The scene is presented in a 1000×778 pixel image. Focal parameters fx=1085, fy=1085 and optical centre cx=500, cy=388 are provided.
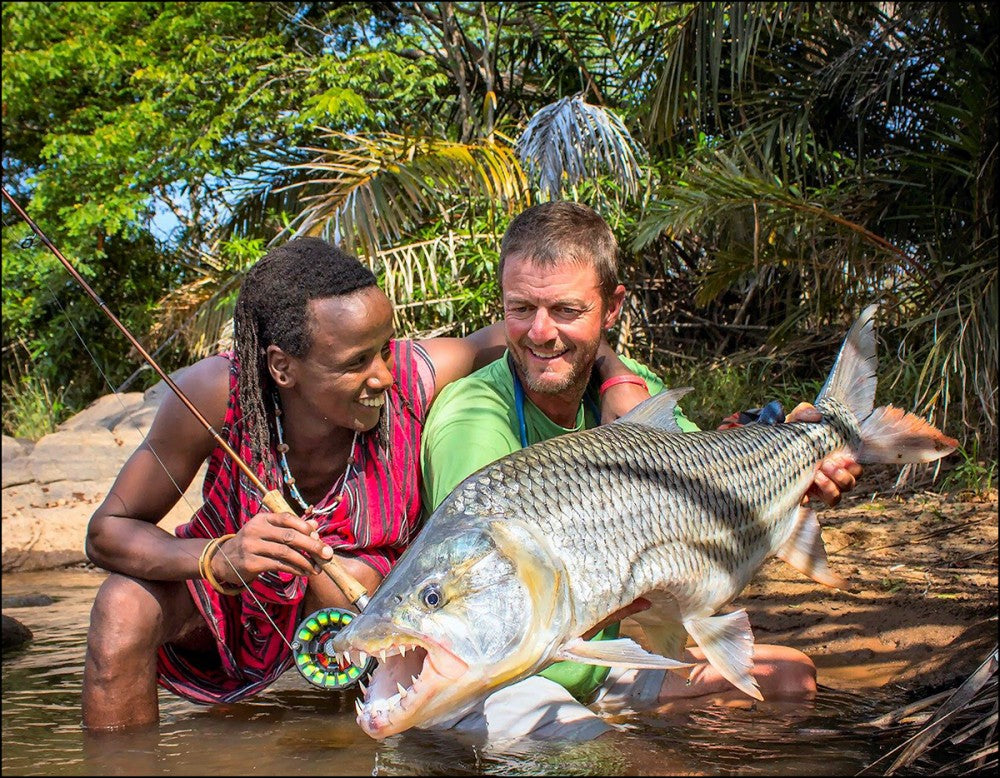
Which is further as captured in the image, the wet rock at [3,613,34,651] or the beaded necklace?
the wet rock at [3,613,34,651]

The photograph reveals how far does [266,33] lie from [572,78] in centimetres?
459

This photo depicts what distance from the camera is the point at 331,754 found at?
3.37 metres

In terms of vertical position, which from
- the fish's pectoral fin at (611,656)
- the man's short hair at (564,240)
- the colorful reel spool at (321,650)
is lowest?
the colorful reel spool at (321,650)

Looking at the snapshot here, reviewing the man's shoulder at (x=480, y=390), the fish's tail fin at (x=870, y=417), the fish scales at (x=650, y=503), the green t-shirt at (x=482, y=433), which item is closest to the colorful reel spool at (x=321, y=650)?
the green t-shirt at (x=482, y=433)

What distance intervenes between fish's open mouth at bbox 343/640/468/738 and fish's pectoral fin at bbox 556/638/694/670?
0.30 metres

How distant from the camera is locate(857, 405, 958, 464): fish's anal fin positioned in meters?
3.71

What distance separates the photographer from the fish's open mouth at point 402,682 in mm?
2230

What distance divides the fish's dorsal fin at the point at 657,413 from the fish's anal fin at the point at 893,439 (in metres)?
0.90

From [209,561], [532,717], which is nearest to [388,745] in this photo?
[532,717]

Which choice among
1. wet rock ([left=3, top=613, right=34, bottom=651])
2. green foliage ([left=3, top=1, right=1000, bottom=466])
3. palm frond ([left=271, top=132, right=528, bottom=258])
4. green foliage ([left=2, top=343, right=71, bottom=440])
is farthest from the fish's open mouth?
green foliage ([left=2, top=343, right=71, bottom=440])

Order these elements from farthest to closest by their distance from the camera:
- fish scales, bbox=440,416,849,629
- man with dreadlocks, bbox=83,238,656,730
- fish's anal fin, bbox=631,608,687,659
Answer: man with dreadlocks, bbox=83,238,656,730
fish's anal fin, bbox=631,608,687,659
fish scales, bbox=440,416,849,629

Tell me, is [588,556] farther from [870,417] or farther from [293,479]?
[870,417]

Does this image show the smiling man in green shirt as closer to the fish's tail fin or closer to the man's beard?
the man's beard

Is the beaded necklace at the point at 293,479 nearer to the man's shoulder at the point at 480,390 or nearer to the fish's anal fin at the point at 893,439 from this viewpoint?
the man's shoulder at the point at 480,390
